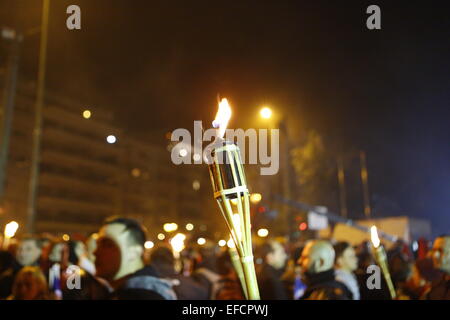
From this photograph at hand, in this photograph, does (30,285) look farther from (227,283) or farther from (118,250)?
(227,283)

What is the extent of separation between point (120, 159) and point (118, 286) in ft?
204

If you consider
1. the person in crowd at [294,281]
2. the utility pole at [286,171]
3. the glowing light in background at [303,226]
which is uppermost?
the utility pole at [286,171]

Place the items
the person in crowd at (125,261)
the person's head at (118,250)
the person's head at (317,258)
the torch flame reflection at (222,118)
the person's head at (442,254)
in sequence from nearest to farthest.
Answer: the torch flame reflection at (222,118) < the person in crowd at (125,261) < the person's head at (118,250) < the person's head at (442,254) < the person's head at (317,258)

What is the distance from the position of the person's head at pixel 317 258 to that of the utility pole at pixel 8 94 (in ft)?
36.4

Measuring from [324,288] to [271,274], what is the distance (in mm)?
1691

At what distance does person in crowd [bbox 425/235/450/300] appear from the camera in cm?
415

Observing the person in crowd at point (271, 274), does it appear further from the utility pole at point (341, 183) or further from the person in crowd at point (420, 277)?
the utility pole at point (341, 183)

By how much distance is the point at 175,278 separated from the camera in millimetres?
5965

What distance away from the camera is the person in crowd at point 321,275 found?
13.4 feet

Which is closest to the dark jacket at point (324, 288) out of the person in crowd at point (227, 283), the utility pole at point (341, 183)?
the person in crowd at point (227, 283)

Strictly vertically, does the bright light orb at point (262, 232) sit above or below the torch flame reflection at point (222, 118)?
below

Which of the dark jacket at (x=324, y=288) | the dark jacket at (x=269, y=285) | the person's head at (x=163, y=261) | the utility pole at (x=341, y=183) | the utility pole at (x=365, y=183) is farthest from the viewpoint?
the utility pole at (x=341, y=183)

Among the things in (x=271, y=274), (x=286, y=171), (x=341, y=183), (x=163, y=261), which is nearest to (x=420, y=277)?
(x=271, y=274)
